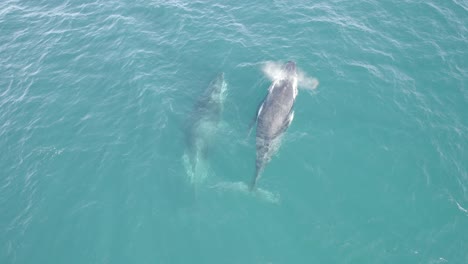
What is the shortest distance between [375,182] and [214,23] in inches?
1370

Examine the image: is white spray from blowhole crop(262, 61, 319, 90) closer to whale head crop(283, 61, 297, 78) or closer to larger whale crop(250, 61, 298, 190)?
whale head crop(283, 61, 297, 78)

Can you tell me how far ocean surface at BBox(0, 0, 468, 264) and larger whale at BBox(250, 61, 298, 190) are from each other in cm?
127

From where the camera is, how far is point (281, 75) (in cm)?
4709

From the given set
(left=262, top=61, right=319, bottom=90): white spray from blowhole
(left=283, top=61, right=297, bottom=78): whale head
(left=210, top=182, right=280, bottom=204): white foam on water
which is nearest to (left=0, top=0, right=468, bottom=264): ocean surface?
(left=210, top=182, right=280, bottom=204): white foam on water

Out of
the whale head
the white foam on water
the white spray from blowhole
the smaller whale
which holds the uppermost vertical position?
the whale head

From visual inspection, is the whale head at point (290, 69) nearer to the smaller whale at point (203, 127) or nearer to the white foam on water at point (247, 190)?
the smaller whale at point (203, 127)

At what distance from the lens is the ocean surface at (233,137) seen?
3541cm

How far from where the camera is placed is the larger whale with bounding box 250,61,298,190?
39.8m

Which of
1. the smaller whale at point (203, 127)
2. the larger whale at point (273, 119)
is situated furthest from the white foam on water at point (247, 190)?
the smaller whale at point (203, 127)

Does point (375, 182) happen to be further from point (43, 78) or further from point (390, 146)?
point (43, 78)

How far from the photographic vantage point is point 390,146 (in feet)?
135

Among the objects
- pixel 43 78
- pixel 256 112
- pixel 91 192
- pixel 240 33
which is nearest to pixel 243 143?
pixel 256 112

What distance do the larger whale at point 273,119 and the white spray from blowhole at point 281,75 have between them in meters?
2.41

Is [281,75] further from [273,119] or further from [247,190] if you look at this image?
[247,190]
